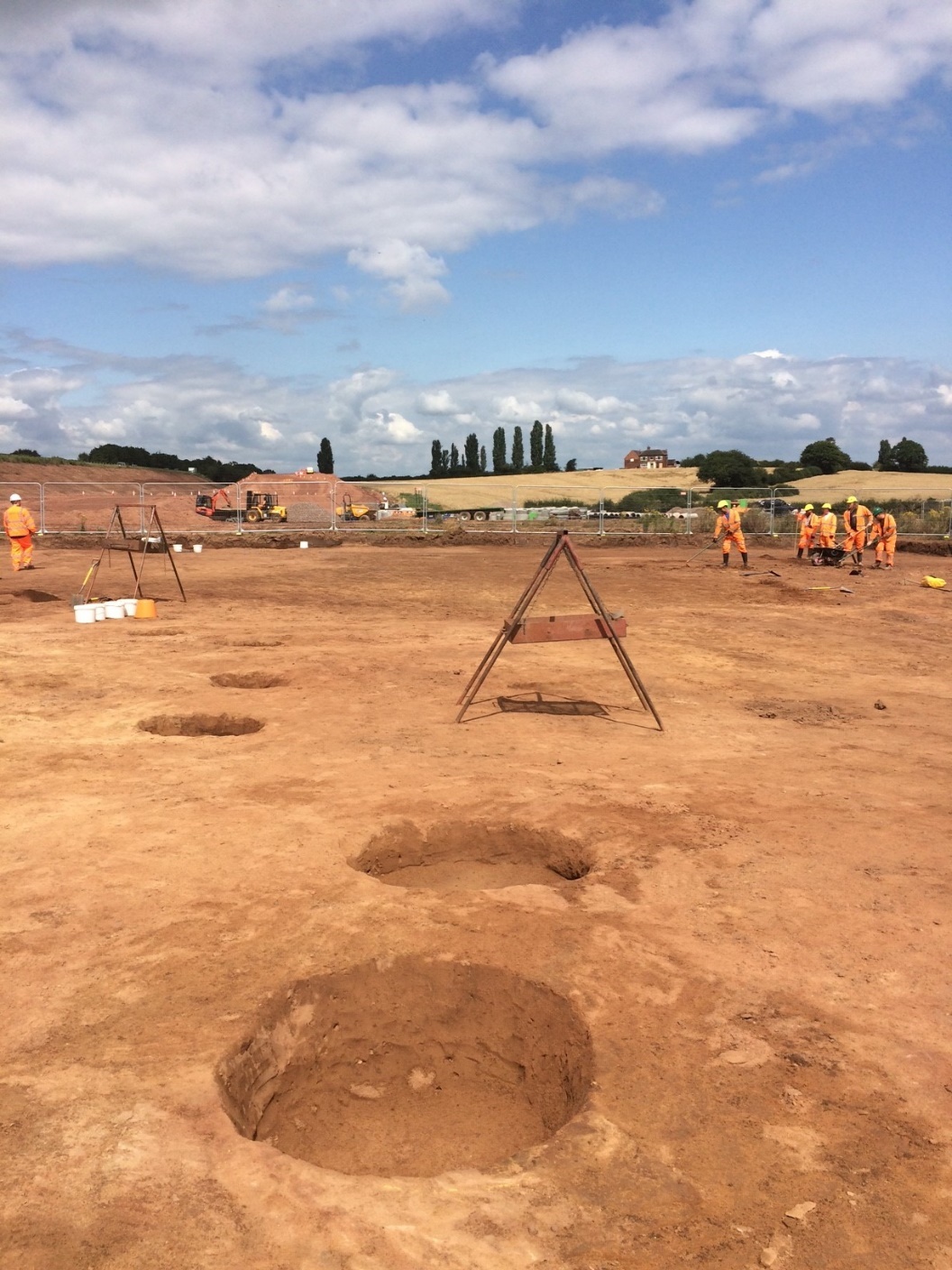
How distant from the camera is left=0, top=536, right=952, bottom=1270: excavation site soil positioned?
2.58 metres

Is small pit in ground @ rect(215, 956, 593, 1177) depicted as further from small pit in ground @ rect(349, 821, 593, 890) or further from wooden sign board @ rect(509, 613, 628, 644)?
wooden sign board @ rect(509, 613, 628, 644)

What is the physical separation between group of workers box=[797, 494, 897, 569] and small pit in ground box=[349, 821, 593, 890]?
19.3 metres

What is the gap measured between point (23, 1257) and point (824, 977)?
3.12 metres

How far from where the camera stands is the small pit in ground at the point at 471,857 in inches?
205

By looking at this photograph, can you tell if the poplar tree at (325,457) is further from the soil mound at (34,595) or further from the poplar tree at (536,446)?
the soil mound at (34,595)

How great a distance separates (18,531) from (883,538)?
20704mm

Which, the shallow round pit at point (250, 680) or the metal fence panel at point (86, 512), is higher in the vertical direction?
the metal fence panel at point (86, 512)

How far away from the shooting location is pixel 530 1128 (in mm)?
3297

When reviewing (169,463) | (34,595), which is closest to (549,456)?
(169,463)

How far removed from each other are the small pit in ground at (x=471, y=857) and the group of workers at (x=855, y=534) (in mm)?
19261

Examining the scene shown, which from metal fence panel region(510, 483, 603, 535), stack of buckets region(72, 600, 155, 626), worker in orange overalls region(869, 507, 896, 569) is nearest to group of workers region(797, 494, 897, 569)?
worker in orange overalls region(869, 507, 896, 569)

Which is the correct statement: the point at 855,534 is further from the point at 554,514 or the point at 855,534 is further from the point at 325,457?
the point at 325,457

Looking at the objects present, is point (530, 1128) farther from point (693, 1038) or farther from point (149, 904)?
point (149, 904)

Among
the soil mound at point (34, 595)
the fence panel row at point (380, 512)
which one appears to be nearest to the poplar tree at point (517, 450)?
the fence panel row at point (380, 512)
